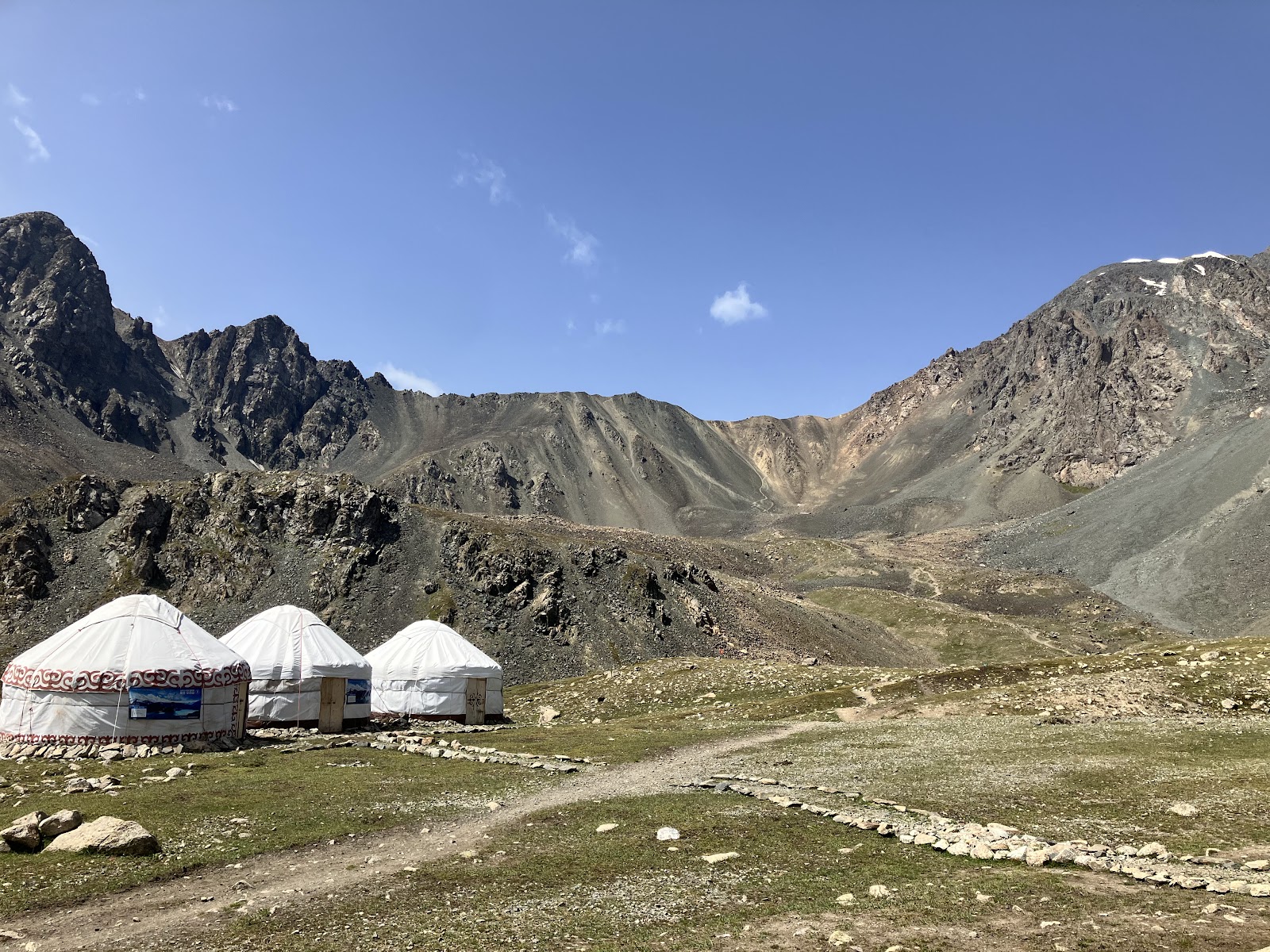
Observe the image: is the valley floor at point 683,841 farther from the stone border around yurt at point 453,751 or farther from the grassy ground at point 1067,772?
the stone border around yurt at point 453,751

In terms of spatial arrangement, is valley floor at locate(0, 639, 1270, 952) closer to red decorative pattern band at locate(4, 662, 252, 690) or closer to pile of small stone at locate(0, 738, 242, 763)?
pile of small stone at locate(0, 738, 242, 763)

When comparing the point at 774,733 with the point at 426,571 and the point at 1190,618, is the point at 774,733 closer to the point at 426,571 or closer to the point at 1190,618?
the point at 426,571

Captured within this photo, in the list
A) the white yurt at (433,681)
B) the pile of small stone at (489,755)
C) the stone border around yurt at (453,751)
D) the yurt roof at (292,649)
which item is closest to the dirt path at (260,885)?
the pile of small stone at (489,755)

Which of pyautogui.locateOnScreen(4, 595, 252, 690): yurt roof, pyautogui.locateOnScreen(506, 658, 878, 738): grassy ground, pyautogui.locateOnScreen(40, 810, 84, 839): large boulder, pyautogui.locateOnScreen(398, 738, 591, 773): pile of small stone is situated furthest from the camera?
pyautogui.locateOnScreen(506, 658, 878, 738): grassy ground

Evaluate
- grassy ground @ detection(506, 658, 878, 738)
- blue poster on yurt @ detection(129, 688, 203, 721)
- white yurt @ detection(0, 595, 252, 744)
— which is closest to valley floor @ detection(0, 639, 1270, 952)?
white yurt @ detection(0, 595, 252, 744)

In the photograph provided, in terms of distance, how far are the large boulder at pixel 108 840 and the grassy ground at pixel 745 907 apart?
16.7 feet

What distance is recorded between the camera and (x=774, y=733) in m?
38.7

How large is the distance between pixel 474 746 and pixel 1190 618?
437ft

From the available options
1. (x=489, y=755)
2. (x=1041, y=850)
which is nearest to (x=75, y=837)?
(x=489, y=755)

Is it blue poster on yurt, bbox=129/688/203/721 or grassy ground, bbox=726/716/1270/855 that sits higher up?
blue poster on yurt, bbox=129/688/203/721

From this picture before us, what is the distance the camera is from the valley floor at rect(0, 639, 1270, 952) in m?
12.2

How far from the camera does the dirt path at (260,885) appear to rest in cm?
1223

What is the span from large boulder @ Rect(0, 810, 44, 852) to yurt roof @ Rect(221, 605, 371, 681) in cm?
2626

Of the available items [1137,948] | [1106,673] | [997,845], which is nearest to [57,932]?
[1137,948]
